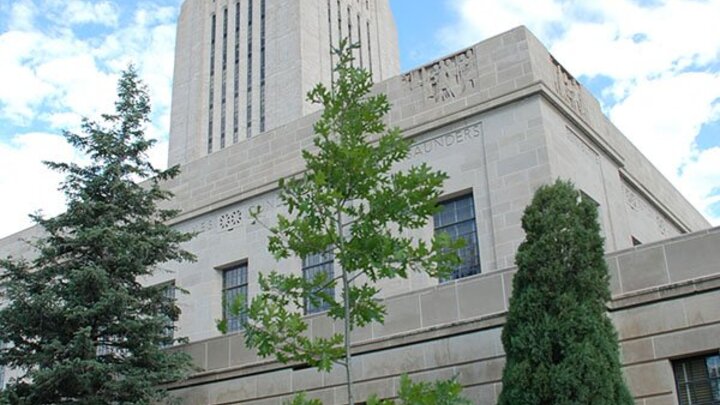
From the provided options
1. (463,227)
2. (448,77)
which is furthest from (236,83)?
(463,227)

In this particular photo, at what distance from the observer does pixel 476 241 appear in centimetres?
1828

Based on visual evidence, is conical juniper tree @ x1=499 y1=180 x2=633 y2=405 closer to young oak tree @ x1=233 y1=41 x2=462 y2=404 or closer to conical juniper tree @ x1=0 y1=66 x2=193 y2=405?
young oak tree @ x1=233 y1=41 x2=462 y2=404

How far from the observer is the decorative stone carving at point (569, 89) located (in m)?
19.6

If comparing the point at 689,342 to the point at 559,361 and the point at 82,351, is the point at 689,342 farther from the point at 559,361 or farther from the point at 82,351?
the point at 82,351

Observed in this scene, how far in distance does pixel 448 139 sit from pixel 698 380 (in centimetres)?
843

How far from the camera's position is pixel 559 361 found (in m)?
11.6

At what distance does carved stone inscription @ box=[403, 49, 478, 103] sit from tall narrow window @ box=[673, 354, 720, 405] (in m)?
8.55

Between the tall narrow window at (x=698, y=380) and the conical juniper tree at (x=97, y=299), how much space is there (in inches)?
368

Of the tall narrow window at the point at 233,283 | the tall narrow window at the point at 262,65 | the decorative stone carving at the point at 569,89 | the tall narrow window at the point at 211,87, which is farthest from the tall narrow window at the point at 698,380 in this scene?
the tall narrow window at the point at 211,87

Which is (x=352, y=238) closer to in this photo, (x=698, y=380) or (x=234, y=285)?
(x=698, y=380)

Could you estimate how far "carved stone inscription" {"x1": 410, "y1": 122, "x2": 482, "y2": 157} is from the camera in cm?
1894

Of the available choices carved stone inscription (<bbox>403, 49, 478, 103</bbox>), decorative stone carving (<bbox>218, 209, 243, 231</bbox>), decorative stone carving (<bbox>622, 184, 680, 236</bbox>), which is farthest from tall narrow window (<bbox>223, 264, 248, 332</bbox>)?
decorative stone carving (<bbox>622, 184, 680, 236</bbox>)

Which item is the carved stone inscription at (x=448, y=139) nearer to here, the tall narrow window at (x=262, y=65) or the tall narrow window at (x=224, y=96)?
the tall narrow window at (x=262, y=65)

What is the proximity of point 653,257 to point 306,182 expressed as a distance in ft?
18.4
